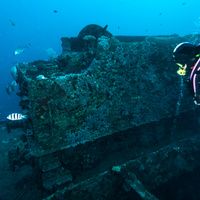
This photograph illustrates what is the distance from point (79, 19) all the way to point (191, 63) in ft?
560

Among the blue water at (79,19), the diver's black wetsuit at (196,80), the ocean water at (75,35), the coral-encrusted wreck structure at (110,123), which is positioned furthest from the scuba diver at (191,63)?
the blue water at (79,19)

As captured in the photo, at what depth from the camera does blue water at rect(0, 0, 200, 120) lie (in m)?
119

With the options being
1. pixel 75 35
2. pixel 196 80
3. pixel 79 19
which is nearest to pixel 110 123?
pixel 196 80

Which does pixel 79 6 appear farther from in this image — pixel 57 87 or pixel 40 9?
pixel 57 87

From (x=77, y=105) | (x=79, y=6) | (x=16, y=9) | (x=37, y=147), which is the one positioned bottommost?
(x=37, y=147)

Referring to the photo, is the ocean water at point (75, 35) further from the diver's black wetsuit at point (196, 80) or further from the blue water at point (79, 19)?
the diver's black wetsuit at point (196, 80)

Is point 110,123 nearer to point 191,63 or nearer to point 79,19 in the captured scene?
point 191,63

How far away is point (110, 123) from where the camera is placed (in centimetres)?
266

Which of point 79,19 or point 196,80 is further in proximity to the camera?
point 79,19

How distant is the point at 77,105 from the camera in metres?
2.46

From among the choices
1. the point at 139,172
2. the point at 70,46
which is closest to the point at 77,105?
the point at 139,172

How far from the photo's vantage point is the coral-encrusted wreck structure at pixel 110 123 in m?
2.25

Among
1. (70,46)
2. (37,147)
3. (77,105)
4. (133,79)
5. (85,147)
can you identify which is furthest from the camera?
(70,46)

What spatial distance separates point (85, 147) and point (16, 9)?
17827 centimetres
